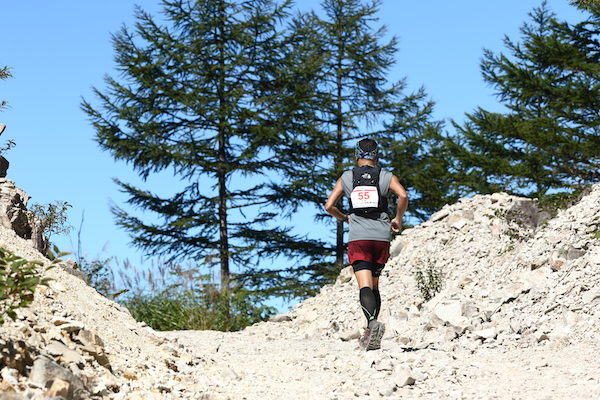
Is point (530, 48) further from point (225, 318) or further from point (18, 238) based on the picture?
point (18, 238)

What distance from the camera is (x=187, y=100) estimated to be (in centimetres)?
1546

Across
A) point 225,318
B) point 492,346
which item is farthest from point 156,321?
point 492,346

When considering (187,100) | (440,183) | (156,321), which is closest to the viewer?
(156,321)

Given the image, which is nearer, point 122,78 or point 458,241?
point 458,241

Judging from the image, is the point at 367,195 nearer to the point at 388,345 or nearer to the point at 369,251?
the point at 369,251

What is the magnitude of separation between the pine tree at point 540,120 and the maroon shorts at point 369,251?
447 inches

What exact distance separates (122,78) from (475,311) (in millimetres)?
12397

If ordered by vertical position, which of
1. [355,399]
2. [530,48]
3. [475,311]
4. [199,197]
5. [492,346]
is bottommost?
[355,399]

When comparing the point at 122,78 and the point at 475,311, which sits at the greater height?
the point at 122,78

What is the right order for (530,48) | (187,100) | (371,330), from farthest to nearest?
1. (530,48)
2. (187,100)
3. (371,330)

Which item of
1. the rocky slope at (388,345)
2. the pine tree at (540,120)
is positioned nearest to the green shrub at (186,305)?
the rocky slope at (388,345)

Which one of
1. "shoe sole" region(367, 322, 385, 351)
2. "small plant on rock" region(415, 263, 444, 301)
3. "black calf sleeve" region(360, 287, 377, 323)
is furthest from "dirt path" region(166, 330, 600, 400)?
"small plant on rock" region(415, 263, 444, 301)

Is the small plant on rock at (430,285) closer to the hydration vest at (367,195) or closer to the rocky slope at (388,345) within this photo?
the rocky slope at (388,345)

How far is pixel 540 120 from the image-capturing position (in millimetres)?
17031
